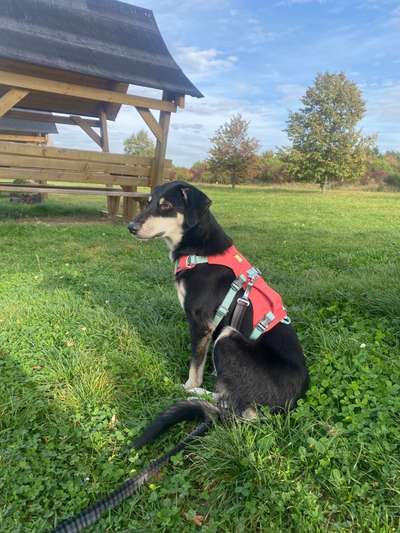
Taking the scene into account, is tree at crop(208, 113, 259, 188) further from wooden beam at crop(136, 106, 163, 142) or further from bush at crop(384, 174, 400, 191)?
wooden beam at crop(136, 106, 163, 142)

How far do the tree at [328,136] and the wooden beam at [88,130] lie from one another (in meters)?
28.7

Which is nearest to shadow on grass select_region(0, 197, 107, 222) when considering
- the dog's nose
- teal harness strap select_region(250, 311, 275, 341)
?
the dog's nose

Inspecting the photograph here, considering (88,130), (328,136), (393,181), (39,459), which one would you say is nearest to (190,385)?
(39,459)

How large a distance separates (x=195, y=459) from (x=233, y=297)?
3.41 feet

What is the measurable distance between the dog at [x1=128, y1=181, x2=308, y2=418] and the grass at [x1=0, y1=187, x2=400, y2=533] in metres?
0.15

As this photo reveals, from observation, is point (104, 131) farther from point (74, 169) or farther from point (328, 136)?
point (328, 136)

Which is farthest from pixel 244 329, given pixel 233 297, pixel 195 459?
pixel 195 459

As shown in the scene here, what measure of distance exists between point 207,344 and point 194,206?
997 millimetres

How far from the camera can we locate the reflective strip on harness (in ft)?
Answer: 8.80

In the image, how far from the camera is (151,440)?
2166 millimetres

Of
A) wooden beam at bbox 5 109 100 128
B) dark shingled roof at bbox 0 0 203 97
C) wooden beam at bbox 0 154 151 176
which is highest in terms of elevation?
dark shingled roof at bbox 0 0 203 97

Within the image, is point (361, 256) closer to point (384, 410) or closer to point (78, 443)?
point (384, 410)

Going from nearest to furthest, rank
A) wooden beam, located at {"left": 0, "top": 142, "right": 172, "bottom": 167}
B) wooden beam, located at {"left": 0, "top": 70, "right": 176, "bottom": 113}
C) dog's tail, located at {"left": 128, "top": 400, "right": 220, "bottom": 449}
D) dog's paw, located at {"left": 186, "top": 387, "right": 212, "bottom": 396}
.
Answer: dog's tail, located at {"left": 128, "top": 400, "right": 220, "bottom": 449} < dog's paw, located at {"left": 186, "top": 387, "right": 212, "bottom": 396} < wooden beam, located at {"left": 0, "top": 70, "right": 176, "bottom": 113} < wooden beam, located at {"left": 0, "top": 142, "right": 172, "bottom": 167}

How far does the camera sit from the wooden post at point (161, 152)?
31.9 feet
